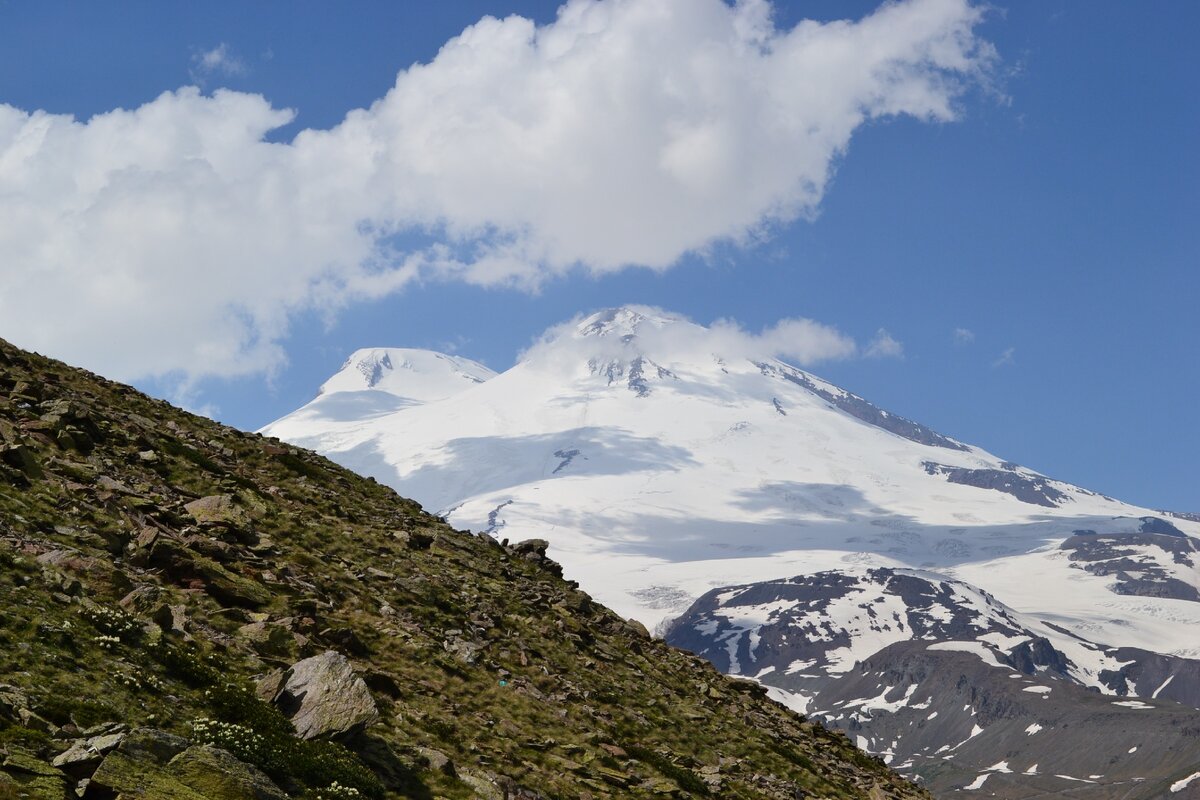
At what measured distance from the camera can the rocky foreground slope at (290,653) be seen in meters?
20.9

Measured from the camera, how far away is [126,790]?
17.0m

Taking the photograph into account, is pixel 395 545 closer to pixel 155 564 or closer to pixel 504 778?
pixel 155 564

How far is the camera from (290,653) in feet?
92.6

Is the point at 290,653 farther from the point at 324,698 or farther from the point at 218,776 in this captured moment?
the point at 218,776

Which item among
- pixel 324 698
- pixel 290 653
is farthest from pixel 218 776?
pixel 290 653

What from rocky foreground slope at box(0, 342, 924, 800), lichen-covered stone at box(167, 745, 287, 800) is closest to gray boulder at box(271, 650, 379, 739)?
rocky foreground slope at box(0, 342, 924, 800)

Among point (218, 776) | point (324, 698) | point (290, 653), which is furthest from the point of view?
point (290, 653)

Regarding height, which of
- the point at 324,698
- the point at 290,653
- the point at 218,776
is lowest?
the point at 218,776

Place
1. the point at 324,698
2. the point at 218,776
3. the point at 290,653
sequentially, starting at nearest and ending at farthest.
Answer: the point at 218,776
the point at 324,698
the point at 290,653

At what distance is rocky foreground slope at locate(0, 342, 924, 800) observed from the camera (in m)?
20.9

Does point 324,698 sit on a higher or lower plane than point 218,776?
higher

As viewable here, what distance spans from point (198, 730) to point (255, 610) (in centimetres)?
984

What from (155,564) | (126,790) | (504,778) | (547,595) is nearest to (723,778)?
(504,778)

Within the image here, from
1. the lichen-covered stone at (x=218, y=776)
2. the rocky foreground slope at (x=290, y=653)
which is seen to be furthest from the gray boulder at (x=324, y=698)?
the lichen-covered stone at (x=218, y=776)
